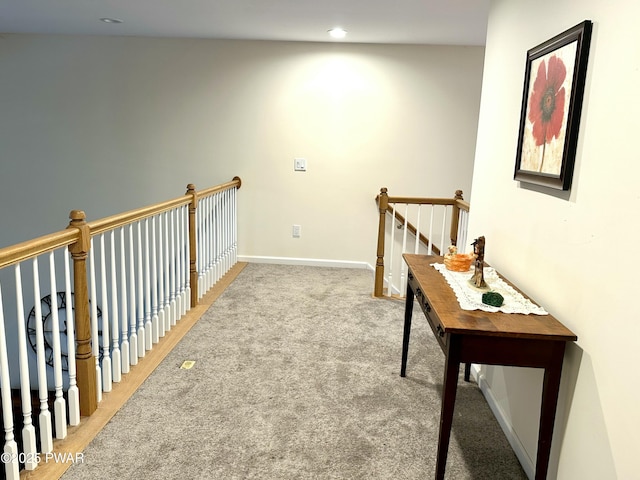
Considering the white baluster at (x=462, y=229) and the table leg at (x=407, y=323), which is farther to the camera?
the white baluster at (x=462, y=229)

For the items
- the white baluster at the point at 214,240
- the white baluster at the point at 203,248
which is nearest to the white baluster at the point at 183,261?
the white baluster at the point at 203,248

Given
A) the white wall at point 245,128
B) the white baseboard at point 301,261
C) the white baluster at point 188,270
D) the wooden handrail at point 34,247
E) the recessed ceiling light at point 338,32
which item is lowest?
the white baseboard at point 301,261

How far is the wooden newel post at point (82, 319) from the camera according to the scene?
2078 mm

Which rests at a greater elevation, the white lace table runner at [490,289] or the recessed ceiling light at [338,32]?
the recessed ceiling light at [338,32]

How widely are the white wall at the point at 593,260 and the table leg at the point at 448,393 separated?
1.22ft

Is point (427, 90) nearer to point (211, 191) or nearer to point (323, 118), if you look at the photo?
point (323, 118)

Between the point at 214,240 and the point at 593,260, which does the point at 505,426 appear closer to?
the point at 593,260

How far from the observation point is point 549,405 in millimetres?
1583

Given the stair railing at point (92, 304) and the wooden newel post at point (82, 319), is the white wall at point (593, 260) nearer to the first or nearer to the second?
the stair railing at point (92, 304)

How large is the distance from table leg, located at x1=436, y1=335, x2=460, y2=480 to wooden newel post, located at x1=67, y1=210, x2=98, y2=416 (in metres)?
1.53

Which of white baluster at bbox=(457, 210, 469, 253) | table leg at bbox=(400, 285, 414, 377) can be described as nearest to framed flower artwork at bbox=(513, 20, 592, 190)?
table leg at bbox=(400, 285, 414, 377)

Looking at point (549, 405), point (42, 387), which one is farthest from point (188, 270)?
point (549, 405)

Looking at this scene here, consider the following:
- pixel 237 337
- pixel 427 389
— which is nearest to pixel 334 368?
Result: pixel 427 389

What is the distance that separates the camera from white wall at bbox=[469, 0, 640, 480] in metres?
1.30
